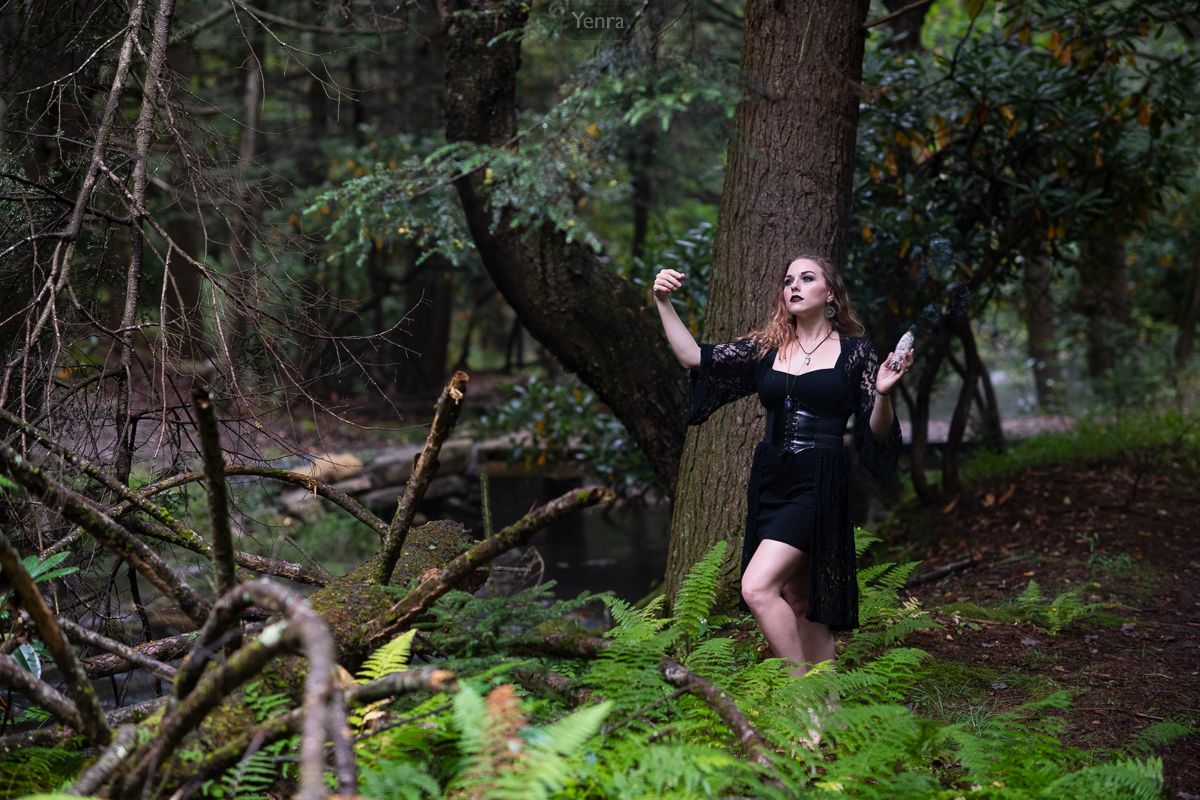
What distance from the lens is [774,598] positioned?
11.0 feet

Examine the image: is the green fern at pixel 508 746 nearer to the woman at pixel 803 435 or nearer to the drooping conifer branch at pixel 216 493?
the drooping conifer branch at pixel 216 493

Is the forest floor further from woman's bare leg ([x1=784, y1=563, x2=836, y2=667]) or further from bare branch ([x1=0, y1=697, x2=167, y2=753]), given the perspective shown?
bare branch ([x1=0, y1=697, x2=167, y2=753])

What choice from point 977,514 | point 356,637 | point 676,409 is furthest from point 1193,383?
point 356,637

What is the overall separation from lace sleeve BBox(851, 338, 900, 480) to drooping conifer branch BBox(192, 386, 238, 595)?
2.65 metres

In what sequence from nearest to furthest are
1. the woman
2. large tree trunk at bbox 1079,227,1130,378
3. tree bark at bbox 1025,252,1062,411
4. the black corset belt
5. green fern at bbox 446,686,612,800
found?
1. green fern at bbox 446,686,612,800
2. the woman
3. the black corset belt
4. large tree trunk at bbox 1079,227,1130,378
5. tree bark at bbox 1025,252,1062,411

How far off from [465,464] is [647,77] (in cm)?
734

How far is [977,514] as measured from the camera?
7.29m

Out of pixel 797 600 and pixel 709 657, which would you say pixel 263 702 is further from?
pixel 797 600

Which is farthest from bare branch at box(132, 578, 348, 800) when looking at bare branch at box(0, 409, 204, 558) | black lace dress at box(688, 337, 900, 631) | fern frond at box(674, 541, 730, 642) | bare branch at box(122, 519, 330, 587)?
black lace dress at box(688, 337, 900, 631)

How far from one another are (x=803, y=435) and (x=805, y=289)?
0.69 meters

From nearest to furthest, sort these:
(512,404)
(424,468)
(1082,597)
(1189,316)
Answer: (424,468)
(1082,597)
(512,404)
(1189,316)

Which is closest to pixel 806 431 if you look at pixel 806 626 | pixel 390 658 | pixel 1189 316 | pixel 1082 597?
pixel 806 626

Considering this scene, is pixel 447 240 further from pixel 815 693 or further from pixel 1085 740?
pixel 1085 740

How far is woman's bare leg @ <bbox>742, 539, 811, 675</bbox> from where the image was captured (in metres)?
3.32
